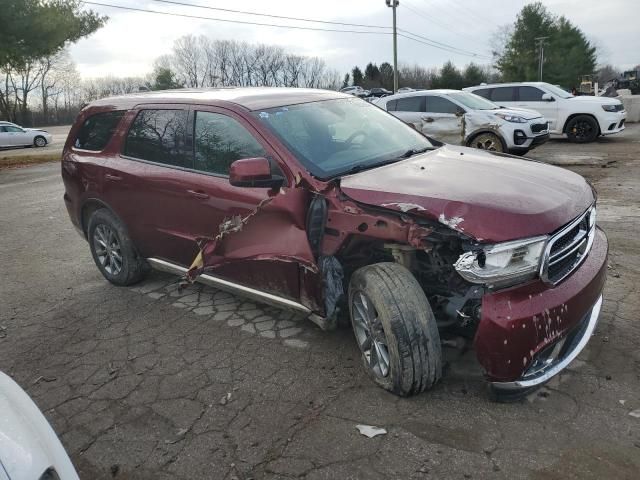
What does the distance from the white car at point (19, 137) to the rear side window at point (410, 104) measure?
22204mm

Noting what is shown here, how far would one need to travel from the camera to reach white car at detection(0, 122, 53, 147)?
2635cm

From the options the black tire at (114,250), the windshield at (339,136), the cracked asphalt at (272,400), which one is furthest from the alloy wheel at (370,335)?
the black tire at (114,250)

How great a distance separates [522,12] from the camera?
200 feet

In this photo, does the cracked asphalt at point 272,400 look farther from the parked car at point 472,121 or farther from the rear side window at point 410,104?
the rear side window at point 410,104

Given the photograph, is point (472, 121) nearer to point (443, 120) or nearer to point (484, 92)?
point (443, 120)

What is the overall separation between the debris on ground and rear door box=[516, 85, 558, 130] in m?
13.5

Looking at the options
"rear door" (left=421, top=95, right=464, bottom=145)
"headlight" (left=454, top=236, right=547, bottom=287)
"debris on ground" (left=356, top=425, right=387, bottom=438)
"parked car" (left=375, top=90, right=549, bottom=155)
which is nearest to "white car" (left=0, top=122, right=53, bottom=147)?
"parked car" (left=375, top=90, right=549, bottom=155)

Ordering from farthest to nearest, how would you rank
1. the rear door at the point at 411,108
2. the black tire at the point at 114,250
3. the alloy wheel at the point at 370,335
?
the rear door at the point at 411,108
the black tire at the point at 114,250
the alloy wheel at the point at 370,335

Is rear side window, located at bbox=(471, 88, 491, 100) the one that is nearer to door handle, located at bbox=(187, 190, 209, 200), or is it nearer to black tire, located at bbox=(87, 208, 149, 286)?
black tire, located at bbox=(87, 208, 149, 286)

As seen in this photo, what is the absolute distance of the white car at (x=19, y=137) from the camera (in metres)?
26.3

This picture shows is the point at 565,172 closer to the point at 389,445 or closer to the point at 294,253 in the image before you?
the point at 294,253

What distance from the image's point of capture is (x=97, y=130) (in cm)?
498

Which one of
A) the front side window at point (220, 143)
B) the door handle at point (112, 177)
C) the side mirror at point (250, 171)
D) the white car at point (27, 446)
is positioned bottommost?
the white car at point (27, 446)

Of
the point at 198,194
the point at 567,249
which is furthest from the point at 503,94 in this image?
the point at 567,249
